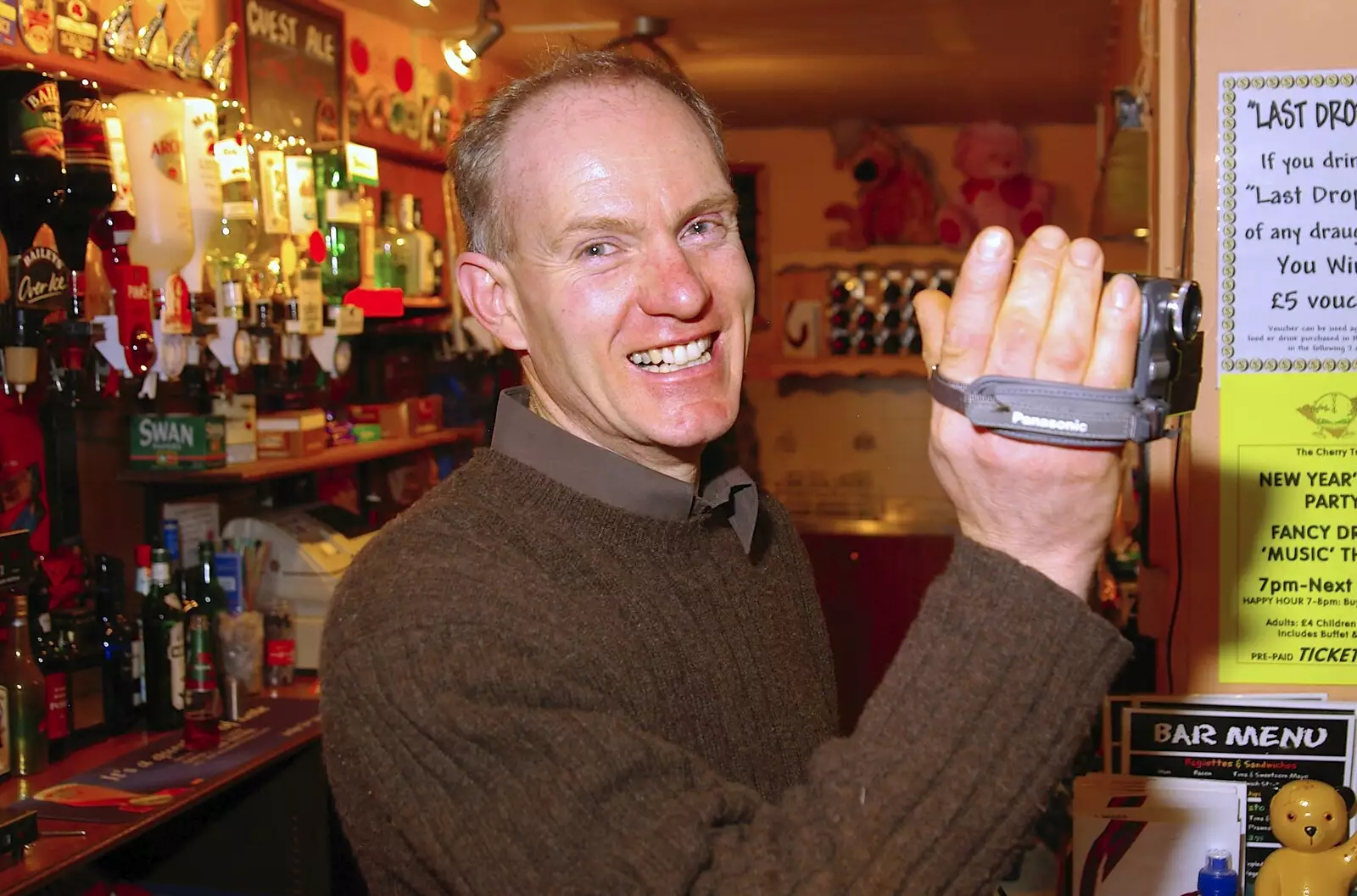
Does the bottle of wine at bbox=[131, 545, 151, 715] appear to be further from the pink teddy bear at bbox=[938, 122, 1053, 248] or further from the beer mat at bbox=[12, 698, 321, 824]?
the pink teddy bear at bbox=[938, 122, 1053, 248]

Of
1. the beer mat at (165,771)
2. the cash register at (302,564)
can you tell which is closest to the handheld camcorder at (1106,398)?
the beer mat at (165,771)

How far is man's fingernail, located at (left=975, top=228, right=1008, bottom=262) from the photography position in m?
0.83

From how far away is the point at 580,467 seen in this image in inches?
48.9

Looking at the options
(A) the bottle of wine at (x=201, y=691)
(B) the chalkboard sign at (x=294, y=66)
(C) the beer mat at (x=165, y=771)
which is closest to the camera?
(C) the beer mat at (x=165, y=771)

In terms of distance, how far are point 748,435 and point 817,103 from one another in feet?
6.21

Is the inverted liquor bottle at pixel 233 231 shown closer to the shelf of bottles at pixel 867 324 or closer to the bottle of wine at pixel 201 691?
the bottle of wine at pixel 201 691

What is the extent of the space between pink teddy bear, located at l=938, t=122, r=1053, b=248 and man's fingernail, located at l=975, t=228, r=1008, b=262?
21.0 ft

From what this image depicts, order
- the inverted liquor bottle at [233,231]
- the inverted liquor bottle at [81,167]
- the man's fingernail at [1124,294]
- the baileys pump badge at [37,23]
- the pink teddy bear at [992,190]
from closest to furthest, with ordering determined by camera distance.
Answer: the man's fingernail at [1124,294] → the inverted liquor bottle at [81,167] → the baileys pump badge at [37,23] → the inverted liquor bottle at [233,231] → the pink teddy bear at [992,190]

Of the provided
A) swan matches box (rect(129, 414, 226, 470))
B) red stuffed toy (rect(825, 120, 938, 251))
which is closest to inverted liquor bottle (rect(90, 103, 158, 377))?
swan matches box (rect(129, 414, 226, 470))

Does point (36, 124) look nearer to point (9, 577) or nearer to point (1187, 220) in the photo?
point (9, 577)

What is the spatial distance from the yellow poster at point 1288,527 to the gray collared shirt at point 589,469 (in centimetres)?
81

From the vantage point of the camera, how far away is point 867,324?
7199 millimetres

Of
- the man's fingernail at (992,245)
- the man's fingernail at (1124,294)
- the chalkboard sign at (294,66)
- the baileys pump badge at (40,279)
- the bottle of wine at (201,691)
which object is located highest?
the chalkboard sign at (294,66)

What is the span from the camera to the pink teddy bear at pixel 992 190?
7.04 meters
